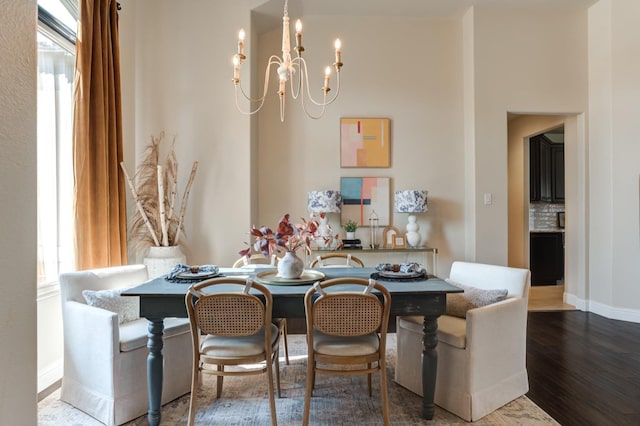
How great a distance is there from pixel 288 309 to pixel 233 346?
0.38 m

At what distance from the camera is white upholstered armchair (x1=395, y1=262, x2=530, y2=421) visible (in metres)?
2.11

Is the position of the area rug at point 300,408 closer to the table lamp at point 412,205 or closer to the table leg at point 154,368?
the table leg at point 154,368

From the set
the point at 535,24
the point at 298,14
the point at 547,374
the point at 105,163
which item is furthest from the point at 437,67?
the point at 105,163

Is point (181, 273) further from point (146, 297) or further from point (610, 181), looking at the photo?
point (610, 181)

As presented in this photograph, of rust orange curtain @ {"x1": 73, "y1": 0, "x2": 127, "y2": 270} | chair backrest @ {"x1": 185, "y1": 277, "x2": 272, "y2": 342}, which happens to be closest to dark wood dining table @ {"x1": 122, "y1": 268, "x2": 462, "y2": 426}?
chair backrest @ {"x1": 185, "y1": 277, "x2": 272, "y2": 342}

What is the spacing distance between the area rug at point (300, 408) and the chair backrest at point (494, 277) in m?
0.75

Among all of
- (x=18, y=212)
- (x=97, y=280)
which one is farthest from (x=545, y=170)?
(x=18, y=212)

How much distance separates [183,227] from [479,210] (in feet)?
11.3

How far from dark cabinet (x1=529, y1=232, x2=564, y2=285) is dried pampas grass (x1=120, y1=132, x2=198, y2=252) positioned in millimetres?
5293

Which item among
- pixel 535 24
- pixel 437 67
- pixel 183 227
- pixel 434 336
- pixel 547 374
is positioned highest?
pixel 535 24

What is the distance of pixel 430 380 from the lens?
2088 mm

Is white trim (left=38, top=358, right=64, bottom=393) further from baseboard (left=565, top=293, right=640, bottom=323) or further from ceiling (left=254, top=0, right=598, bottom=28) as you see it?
baseboard (left=565, top=293, right=640, bottom=323)

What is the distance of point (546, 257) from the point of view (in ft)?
18.5

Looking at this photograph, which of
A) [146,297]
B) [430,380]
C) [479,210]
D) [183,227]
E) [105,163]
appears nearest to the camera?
[146,297]
